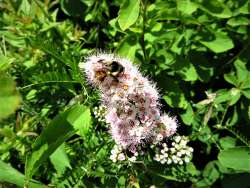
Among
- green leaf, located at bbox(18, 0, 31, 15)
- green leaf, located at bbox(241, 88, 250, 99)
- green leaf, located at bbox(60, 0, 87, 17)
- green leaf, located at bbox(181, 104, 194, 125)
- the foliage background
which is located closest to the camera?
the foliage background

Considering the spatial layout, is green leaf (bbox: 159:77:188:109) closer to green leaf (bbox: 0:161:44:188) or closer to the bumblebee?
the bumblebee

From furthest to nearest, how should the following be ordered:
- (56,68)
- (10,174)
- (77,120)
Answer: (56,68) < (77,120) < (10,174)

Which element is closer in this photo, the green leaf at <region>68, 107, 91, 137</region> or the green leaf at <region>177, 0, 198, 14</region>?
the green leaf at <region>68, 107, 91, 137</region>

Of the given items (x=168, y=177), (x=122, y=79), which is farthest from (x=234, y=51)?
(x=122, y=79)

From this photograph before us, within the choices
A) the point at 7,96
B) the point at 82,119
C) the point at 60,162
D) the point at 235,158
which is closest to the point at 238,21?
the point at 235,158

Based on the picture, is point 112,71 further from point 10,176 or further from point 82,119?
point 10,176

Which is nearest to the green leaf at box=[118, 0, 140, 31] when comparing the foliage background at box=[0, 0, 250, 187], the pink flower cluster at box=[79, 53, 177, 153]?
A: the foliage background at box=[0, 0, 250, 187]

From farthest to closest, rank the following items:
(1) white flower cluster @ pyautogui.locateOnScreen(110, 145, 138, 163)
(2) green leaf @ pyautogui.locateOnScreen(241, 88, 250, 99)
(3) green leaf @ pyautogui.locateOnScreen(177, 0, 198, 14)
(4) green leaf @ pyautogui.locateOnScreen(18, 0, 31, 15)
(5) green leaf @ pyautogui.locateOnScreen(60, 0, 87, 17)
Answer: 1. (5) green leaf @ pyautogui.locateOnScreen(60, 0, 87, 17)
2. (4) green leaf @ pyautogui.locateOnScreen(18, 0, 31, 15)
3. (2) green leaf @ pyautogui.locateOnScreen(241, 88, 250, 99)
4. (3) green leaf @ pyautogui.locateOnScreen(177, 0, 198, 14)
5. (1) white flower cluster @ pyautogui.locateOnScreen(110, 145, 138, 163)

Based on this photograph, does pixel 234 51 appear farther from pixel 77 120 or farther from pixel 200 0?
pixel 77 120
